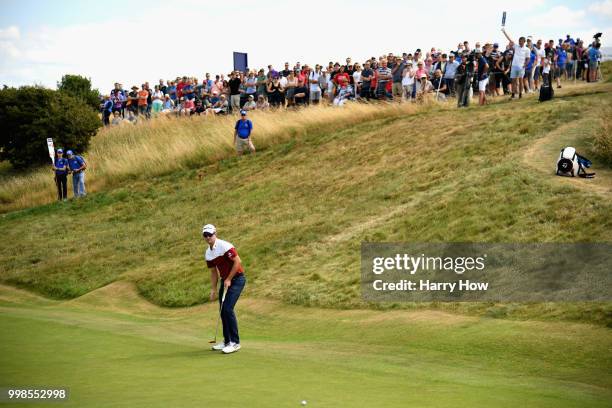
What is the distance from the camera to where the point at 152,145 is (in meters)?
40.7

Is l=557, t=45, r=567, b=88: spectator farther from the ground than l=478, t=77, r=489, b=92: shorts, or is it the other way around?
l=557, t=45, r=567, b=88: spectator

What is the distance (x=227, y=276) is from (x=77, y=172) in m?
23.0

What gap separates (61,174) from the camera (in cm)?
3566

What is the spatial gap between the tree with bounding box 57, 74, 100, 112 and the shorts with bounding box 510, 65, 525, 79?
79.1 feet

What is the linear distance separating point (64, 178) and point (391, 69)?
14.7 m

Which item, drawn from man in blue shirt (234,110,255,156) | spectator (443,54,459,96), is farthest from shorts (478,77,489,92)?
man in blue shirt (234,110,255,156)

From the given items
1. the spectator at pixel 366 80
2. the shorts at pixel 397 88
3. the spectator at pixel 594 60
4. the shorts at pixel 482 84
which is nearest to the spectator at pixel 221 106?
the spectator at pixel 366 80

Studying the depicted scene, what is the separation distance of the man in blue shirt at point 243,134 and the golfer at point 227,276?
68.7ft

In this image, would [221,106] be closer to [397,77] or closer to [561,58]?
[397,77]

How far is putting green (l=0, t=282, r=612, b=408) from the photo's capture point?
415 inches

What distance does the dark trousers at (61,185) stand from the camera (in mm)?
35844

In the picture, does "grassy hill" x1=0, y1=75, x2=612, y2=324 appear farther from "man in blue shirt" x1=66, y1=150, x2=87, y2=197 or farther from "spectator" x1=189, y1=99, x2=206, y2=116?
"spectator" x1=189, y1=99, x2=206, y2=116

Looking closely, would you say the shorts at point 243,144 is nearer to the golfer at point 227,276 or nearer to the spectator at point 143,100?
the spectator at point 143,100

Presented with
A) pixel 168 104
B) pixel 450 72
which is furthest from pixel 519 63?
pixel 168 104
